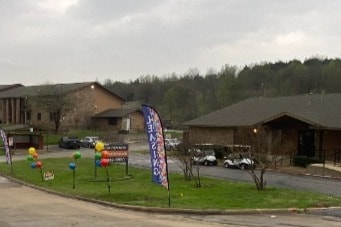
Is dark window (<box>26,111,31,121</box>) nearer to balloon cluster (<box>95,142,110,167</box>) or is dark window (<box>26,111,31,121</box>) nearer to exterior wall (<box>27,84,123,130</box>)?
exterior wall (<box>27,84,123,130</box>)

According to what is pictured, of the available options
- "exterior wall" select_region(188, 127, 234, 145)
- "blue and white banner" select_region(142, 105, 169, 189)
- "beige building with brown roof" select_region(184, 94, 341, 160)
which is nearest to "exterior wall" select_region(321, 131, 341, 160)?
"beige building with brown roof" select_region(184, 94, 341, 160)

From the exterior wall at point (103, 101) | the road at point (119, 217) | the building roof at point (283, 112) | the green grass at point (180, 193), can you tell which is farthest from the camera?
the exterior wall at point (103, 101)

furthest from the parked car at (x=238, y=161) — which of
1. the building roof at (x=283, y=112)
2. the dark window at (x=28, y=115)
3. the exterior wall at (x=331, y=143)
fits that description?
the dark window at (x=28, y=115)

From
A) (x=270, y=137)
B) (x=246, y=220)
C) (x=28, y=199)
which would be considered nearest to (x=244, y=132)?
(x=270, y=137)

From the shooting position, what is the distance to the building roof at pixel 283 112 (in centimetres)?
3853

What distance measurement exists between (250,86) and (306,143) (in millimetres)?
64593

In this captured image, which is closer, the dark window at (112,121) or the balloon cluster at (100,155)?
the balloon cluster at (100,155)

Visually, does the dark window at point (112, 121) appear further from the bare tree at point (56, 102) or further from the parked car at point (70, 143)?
the parked car at point (70, 143)

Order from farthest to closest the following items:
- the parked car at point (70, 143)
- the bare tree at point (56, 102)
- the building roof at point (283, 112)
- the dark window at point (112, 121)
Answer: the dark window at point (112, 121)
the bare tree at point (56, 102)
the parked car at point (70, 143)
the building roof at point (283, 112)

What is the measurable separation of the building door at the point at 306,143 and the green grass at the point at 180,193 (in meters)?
14.0

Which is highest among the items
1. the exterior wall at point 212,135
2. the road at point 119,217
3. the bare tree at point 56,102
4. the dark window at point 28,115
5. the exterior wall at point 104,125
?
A: the bare tree at point 56,102

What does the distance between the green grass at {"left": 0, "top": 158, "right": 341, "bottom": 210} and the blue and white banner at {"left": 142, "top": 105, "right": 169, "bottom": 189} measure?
3.32ft

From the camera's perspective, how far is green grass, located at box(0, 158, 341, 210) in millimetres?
18797

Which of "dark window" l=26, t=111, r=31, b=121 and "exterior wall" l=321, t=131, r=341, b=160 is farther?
"dark window" l=26, t=111, r=31, b=121
